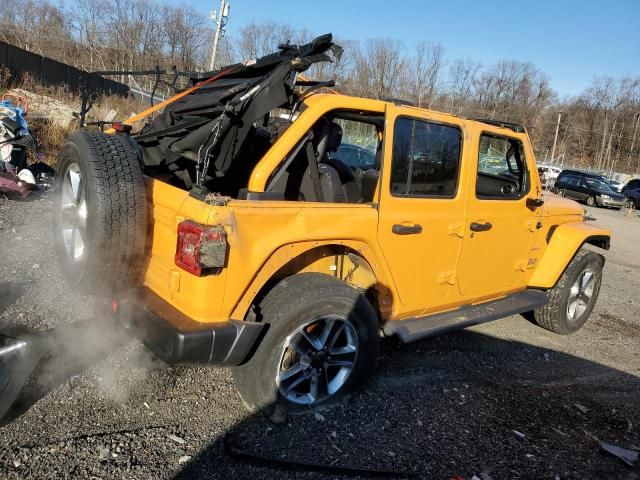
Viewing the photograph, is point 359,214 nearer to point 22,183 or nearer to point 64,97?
point 22,183

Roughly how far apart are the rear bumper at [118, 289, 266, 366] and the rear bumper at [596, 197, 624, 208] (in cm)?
2737

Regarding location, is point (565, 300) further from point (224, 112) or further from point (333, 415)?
point (224, 112)

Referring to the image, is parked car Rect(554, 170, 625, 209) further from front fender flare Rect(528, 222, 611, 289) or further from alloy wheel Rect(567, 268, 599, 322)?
front fender flare Rect(528, 222, 611, 289)

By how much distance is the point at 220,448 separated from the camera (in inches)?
111

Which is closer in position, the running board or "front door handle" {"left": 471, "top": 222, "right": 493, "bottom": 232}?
the running board

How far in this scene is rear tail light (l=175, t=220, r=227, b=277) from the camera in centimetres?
254

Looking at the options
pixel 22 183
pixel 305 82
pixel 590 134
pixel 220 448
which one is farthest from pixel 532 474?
pixel 590 134

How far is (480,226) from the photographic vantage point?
3955 mm

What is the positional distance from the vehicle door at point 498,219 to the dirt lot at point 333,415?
30.2 inches

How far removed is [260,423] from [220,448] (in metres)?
0.31

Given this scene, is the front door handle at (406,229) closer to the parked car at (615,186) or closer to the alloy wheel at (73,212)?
the alloy wheel at (73,212)

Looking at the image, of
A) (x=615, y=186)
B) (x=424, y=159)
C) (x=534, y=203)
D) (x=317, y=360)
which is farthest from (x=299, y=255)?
(x=615, y=186)

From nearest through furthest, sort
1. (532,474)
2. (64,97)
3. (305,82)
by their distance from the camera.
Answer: (532,474) → (305,82) → (64,97)

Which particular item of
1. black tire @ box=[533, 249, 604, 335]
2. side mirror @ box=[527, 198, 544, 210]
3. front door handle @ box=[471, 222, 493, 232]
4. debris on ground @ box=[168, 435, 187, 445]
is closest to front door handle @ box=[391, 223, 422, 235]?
front door handle @ box=[471, 222, 493, 232]
